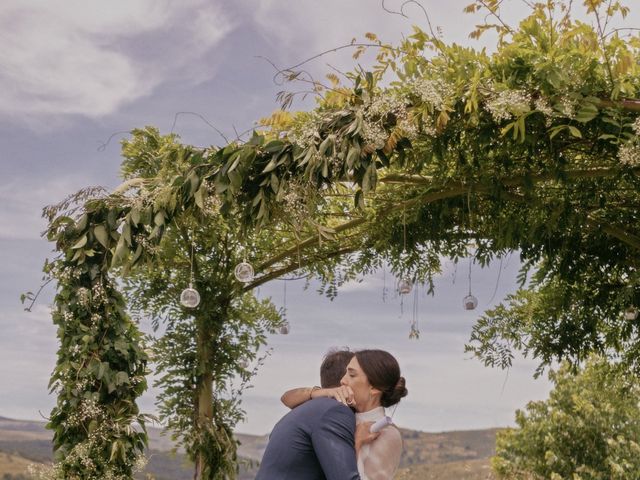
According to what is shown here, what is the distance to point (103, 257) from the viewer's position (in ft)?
16.9

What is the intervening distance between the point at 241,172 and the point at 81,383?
166 cm

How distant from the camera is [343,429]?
97.0 inches

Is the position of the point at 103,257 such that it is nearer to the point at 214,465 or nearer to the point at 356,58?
the point at 356,58

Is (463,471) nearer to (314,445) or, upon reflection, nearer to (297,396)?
(297,396)

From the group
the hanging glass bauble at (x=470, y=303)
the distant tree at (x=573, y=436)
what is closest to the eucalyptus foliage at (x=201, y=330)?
the hanging glass bauble at (x=470, y=303)

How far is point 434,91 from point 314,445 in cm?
256

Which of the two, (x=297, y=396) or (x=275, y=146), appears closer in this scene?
(x=297, y=396)

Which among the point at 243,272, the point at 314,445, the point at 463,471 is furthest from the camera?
the point at 463,471

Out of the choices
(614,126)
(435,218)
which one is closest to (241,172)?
(614,126)

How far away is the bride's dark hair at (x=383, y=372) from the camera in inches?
105

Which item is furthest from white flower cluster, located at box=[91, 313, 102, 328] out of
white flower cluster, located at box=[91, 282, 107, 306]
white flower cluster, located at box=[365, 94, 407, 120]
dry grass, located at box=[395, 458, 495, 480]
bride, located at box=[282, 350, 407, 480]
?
dry grass, located at box=[395, 458, 495, 480]

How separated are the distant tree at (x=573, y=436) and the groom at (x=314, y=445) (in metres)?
12.0

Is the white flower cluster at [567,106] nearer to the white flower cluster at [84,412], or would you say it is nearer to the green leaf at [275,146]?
the green leaf at [275,146]

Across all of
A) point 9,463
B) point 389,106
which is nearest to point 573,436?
point 389,106
